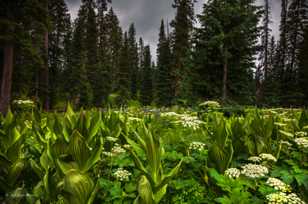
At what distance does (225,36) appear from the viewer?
15773 millimetres

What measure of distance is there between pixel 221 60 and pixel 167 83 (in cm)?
2445

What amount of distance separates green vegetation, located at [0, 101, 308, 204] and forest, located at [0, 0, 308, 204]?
13mm

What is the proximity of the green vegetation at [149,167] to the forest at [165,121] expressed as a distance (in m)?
0.01

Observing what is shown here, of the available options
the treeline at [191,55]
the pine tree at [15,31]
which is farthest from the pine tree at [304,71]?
the pine tree at [15,31]

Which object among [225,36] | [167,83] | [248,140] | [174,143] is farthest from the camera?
[167,83]

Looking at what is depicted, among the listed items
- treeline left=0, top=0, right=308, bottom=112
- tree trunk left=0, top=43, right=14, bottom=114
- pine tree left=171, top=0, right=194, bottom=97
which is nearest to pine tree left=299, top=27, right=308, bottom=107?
treeline left=0, top=0, right=308, bottom=112

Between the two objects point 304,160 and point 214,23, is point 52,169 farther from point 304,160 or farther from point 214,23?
point 214,23

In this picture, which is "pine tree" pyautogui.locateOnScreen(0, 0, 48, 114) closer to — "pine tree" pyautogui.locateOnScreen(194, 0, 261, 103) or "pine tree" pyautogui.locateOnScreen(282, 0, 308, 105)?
"pine tree" pyautogui.locateOnScreen(194, 0, 261, 103)

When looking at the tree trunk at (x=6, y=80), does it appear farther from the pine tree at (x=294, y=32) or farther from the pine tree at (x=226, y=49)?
the pine tree at (x=294, y=32)

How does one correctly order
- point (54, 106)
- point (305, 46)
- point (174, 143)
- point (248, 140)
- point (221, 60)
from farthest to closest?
point (305, 46) → point (54, 106) → point (221, 60) → point (174, 143) → point (248, 140)

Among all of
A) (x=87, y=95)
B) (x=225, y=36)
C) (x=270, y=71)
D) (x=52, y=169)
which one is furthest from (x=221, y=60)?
(x=270, y=71)

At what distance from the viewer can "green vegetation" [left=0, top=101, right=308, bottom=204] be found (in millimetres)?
2508

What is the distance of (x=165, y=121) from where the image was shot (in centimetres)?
578

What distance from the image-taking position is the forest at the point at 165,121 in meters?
2.70
